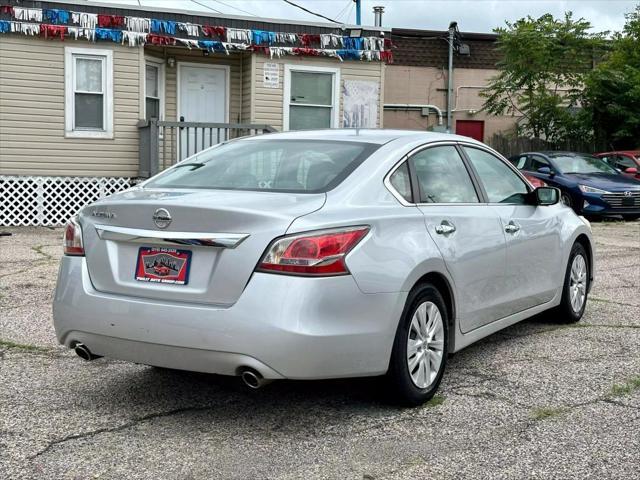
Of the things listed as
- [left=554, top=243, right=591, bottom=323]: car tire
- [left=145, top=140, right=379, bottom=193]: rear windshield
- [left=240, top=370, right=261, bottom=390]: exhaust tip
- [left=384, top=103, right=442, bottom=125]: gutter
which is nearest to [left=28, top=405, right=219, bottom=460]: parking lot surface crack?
[left=240, top=370, right=261, bottom=390]: exhaust tip

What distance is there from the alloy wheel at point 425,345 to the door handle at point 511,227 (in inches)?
44.8

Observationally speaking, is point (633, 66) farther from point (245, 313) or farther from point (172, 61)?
point (245, 313)

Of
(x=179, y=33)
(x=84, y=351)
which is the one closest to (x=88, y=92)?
(x=179, y=33)

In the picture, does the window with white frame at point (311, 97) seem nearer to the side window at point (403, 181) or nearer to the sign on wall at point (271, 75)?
the sign on wall at point (271, 75)

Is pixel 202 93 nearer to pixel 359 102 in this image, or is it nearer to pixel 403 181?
pixel 359 102

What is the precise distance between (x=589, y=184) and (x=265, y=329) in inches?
600

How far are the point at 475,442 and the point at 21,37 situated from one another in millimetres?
13323

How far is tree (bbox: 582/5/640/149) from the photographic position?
24.8m

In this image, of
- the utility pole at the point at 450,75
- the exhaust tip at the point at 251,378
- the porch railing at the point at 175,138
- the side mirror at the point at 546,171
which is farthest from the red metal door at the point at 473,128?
the exhaust tip at the point at 251,378

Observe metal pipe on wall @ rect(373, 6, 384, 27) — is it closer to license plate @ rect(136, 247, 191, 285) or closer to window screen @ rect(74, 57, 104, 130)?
window screen @ rect(74, 57, 104, 130)

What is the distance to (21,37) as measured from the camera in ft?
49.9

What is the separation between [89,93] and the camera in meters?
15.8

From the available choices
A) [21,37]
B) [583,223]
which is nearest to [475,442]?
[583,223]

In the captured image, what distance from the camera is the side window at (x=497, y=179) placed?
233 inches
